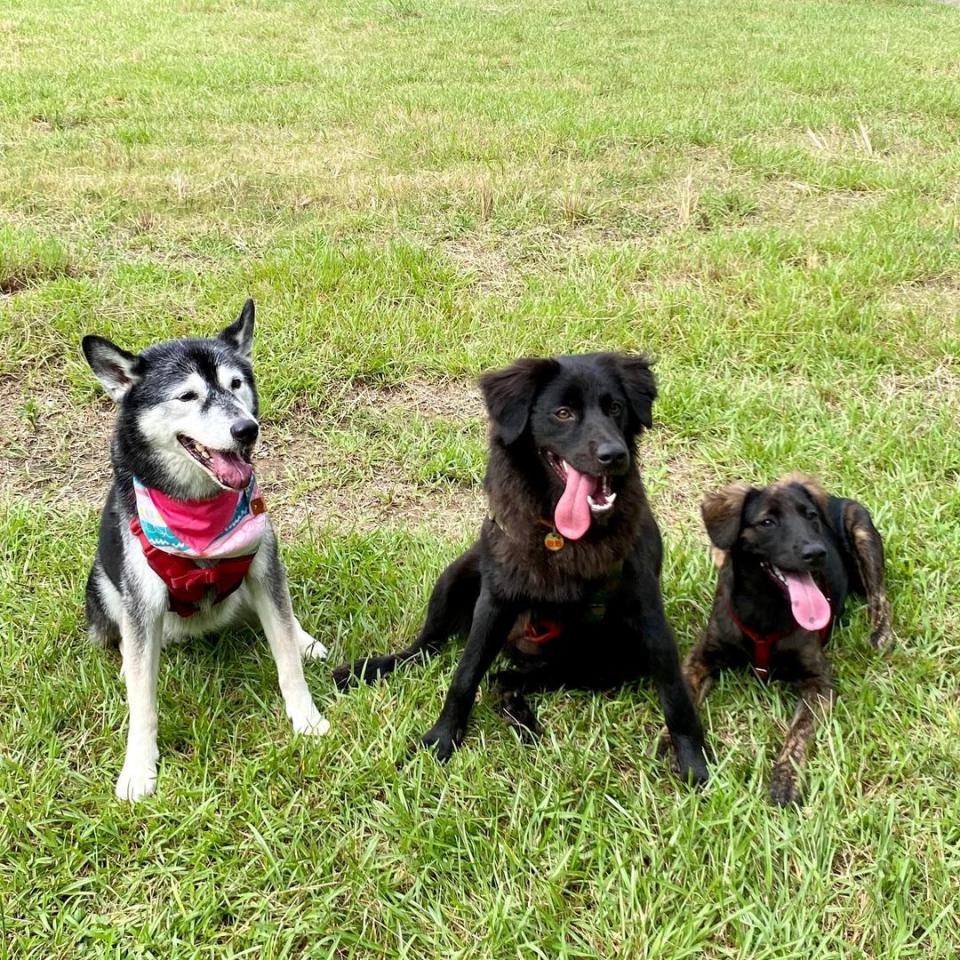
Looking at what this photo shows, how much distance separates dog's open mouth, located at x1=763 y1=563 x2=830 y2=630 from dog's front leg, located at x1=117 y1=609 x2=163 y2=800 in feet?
6.67

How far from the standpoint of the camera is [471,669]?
8.53 ft

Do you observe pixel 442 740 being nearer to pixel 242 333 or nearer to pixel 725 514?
pixel 725 514

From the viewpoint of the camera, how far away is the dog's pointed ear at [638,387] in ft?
8.38

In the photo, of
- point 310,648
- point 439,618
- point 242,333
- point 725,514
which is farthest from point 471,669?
point 242,333

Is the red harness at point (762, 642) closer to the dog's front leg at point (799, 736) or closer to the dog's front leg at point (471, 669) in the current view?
the dog's front leg at point (799, 736)

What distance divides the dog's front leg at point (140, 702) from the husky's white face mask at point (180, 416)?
0.43 m

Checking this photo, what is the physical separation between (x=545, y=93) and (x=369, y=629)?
8771mm

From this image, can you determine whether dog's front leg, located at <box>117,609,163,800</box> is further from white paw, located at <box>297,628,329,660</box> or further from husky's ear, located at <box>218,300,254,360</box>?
husky's ear, located at <box>218,300,254,360</box>

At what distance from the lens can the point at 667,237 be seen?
6238 mm

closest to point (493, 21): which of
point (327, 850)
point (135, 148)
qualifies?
point (135, 148)

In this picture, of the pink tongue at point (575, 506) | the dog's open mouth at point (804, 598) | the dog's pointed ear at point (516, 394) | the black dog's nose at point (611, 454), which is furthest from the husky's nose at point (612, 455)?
the dog's open mouth at point (804, 598)

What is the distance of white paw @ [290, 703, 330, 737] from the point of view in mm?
2670

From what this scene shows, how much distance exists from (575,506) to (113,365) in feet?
4.84

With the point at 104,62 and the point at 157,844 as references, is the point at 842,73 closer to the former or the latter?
the point at 104,62
